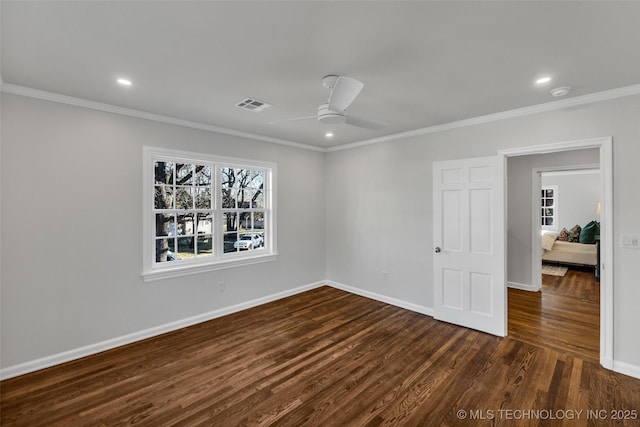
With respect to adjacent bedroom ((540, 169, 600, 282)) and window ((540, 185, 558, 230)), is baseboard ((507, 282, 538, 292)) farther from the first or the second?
window ((540, 185, 558, 230))

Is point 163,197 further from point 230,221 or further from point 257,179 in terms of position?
point 257,179

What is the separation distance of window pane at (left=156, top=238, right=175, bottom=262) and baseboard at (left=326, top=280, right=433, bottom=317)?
9.37 feet

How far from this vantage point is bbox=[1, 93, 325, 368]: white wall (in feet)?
8.59

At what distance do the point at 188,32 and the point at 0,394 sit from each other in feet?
10.6

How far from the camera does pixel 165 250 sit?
143 inches

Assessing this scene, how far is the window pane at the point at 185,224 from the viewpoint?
3.74 meters

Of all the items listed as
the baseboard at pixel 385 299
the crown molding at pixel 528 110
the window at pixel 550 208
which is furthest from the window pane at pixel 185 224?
the window at pixel 550 208

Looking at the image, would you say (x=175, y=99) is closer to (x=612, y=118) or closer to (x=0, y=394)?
(x=0, y=394)

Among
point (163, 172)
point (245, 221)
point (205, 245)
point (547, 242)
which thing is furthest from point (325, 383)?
point (547, 242)

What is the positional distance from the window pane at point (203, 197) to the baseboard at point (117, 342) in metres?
1.47

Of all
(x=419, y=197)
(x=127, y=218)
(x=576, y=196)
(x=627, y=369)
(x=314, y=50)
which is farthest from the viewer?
(x=576, y=196)

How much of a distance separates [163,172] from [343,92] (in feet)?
8.76

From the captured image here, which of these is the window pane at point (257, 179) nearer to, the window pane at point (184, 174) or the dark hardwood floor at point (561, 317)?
the window pane at point (184, 174)

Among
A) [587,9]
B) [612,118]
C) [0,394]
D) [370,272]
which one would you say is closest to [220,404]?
[0,394]
